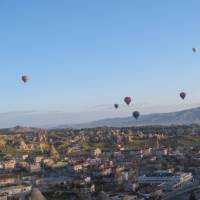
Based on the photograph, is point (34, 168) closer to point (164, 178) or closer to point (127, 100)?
point (127, 100)

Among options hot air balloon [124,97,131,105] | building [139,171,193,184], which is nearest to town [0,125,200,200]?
building [139,171,193,184]

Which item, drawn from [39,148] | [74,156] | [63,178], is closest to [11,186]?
[63,178]

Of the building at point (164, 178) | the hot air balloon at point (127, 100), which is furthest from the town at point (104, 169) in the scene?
the hot air balloon at point (127, 100)

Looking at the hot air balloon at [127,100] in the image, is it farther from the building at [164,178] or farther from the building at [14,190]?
the building at [14,190]

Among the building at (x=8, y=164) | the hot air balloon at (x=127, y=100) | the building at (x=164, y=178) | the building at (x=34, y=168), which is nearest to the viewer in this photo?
the building at (x=164, y=178)

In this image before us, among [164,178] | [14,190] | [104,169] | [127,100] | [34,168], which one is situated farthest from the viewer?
[34,168]

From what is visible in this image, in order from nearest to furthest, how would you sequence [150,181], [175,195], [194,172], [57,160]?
[175,195] → [150,181] → [194,172] → [57,160]

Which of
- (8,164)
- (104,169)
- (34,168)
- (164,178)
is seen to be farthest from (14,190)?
(8,164)

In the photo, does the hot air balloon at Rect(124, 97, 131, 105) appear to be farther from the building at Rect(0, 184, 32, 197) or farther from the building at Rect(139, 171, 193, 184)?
the building at Rect(0, 184, 32, 197)

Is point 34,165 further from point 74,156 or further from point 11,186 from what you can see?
point 11,186
